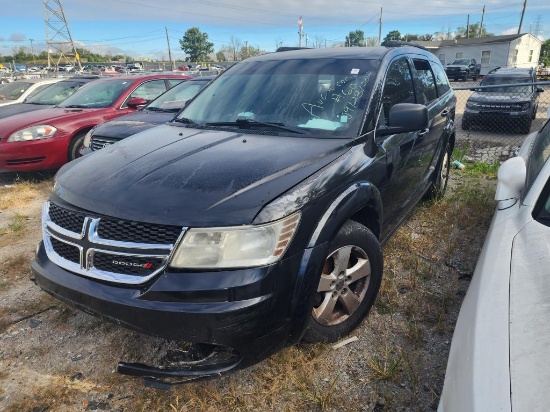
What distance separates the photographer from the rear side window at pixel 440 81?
442 cm

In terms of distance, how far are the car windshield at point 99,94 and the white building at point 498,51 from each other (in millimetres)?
39412

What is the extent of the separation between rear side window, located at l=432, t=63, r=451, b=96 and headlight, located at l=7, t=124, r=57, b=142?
5.34m

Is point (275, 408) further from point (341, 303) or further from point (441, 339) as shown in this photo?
point (441, 339)

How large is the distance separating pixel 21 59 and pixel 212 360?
10154cm

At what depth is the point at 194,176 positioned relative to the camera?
2111 mm

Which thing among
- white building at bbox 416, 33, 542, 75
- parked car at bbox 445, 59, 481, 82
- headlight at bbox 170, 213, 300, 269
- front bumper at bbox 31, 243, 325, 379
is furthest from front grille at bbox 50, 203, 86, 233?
white building at bbox 416, 33, 542, 75

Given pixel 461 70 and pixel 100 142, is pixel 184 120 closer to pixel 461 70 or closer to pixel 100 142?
pixel 100 142

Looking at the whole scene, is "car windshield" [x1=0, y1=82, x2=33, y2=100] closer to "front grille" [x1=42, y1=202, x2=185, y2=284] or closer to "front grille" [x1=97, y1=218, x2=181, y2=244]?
"front grille" [x1=42, y1=202, x2=185, y2=284]

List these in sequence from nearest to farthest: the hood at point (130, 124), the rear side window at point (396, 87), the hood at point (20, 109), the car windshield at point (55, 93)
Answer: the rear side window at point (396, 87)
the hood at point (130, 124)
the hood at point (20, 109)
the car windshield at point (55, 93)

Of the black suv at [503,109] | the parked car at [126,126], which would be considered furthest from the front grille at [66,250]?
the black suv at [503,109]

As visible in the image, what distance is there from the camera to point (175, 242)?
1810 millimetres

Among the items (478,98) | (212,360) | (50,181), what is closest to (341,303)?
(212,360)

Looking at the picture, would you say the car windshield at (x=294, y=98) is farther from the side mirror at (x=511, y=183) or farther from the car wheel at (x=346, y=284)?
the side mirror at (x=511, y=183)

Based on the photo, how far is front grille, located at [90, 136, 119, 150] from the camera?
5.13 meters
